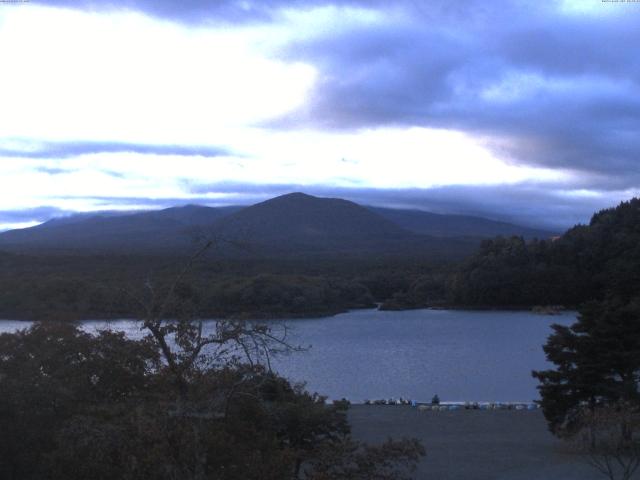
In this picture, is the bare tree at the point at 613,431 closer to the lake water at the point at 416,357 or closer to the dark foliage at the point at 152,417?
the dark foliage at the point at 152,417

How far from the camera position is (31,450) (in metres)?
11.5

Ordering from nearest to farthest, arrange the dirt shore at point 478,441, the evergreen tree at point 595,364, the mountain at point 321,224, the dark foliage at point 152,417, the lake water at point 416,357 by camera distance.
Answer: the dark foliage at point 152,417, the dirt shore at point 478,441, the evergreen tree at point 595,364, the lake water at point 416,357, the mountain at point 321,224

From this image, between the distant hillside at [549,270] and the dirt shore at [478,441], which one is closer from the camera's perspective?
the dirt shore at [478,441]

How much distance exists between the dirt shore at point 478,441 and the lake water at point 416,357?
8.52ft

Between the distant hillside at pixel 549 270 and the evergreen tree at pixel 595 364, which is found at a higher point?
the distant hillside at pixel 549 270

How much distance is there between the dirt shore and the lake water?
260 cm

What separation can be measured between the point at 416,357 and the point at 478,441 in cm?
Result: 1382

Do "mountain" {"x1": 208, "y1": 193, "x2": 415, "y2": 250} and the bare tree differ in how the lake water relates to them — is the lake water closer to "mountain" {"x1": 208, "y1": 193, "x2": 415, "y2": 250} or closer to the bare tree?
the bare tree

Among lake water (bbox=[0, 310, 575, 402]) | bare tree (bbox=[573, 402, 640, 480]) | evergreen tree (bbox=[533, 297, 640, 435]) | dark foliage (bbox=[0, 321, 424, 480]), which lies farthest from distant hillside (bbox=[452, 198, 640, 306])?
dark foliage (bbox=[0, 321, 424, 480])

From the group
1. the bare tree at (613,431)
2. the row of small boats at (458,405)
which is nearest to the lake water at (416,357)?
the row of small boats at (458,405)

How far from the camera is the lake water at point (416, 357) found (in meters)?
31.0

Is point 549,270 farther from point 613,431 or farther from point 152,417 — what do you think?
point 152,417

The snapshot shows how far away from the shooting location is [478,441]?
76.2 ft

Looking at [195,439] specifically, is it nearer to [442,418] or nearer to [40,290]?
[40,290]
